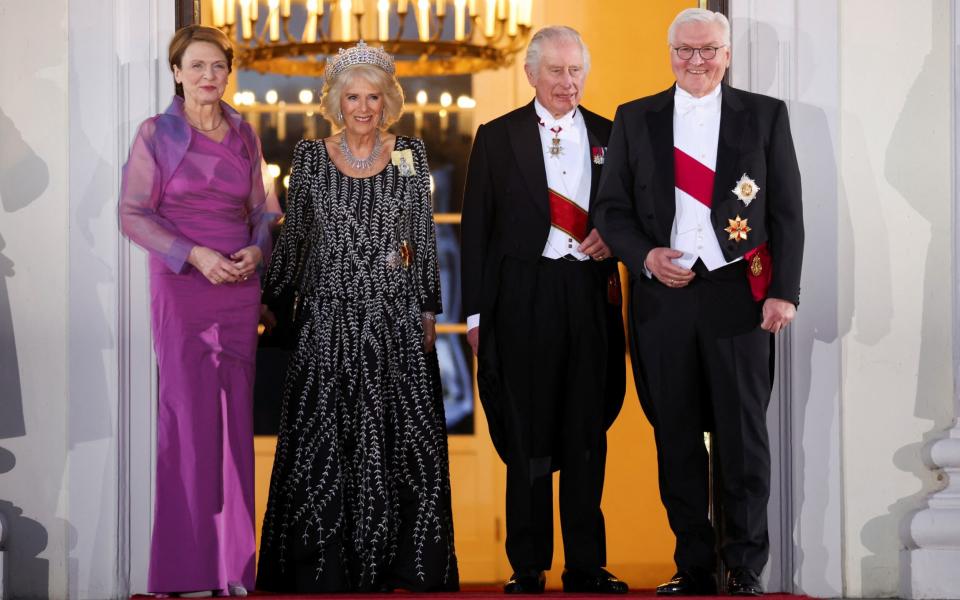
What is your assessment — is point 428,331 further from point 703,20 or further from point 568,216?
point 703,20

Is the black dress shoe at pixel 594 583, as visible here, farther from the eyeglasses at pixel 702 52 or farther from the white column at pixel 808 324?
the eyeglasses at pixel 702 52

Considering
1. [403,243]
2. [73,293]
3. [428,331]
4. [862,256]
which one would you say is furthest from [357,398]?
[862,256]

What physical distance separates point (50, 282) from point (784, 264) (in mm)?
2106

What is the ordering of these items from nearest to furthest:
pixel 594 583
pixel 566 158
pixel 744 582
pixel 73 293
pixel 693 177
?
pixel 744 582 → pixel 693 177 → pixel 594 583 → pixel 566 158 → pixel 73 293

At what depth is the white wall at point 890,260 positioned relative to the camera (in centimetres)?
455

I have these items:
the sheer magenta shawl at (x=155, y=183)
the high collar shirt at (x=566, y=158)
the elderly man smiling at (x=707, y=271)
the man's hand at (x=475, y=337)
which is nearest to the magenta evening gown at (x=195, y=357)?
the sheer magenta shawl at (x=155, y=183)

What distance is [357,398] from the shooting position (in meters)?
4.34

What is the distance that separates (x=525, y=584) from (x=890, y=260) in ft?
4.75

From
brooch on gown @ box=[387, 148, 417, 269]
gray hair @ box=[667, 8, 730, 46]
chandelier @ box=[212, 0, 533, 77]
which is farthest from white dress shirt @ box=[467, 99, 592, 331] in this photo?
chandelier @ box=[212, 0, 533, 77]

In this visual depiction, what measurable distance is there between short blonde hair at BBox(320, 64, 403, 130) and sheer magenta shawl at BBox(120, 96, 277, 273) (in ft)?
1.37

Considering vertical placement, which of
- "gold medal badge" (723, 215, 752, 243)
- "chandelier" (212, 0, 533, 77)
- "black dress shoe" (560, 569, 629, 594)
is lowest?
"black dress shoe" (560, 569, 629, 594)

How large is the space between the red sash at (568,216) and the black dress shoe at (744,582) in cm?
98

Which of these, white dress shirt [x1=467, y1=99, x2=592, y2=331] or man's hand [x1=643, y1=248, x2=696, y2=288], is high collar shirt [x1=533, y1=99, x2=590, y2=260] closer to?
white dress shirt [x1=467, y1=99, x2=592, y2=331]

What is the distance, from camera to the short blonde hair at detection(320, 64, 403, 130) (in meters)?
4.32
